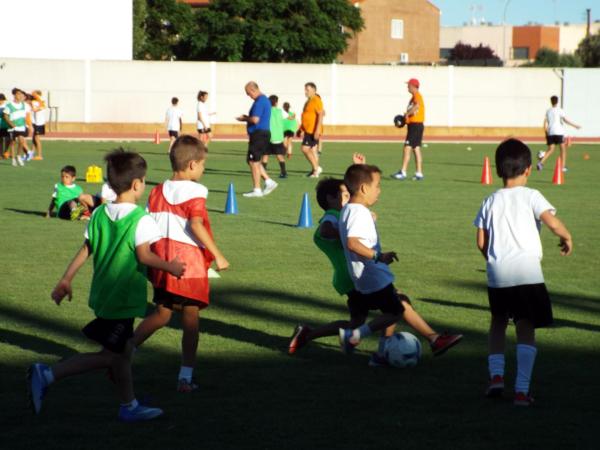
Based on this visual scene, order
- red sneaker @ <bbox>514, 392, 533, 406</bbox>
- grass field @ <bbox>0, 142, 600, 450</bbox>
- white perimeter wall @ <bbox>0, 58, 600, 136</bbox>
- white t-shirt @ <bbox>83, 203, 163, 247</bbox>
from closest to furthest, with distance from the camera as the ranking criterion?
grass field @ <bbox>0, 142, 600, 450</bbox>, white t-shirt @ <bbox>83, 203, 163, 247</bbox>, red sneaker @ <bbox>514, 392, 533, 406</bbox>, white perimeter wall @ <bbox>0, 58, 600, 136</bbox>

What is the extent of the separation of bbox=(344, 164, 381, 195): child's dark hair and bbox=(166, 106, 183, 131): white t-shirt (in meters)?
26.6

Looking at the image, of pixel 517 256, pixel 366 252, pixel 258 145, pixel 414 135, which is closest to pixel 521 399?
pixel 517 256

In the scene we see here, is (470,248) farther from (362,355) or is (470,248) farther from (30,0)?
(30,0)

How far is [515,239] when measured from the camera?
6.70 meters

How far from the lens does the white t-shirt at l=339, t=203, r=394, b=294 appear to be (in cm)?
737

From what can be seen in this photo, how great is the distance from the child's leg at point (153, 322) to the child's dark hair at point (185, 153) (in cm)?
90

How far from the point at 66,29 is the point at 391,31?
5591 centimetres

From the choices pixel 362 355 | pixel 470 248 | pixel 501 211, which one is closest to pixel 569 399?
pixel 501 211

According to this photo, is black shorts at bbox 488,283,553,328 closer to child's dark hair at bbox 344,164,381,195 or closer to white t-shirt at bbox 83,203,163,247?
child's dark hair at bbox 344,164,381,195

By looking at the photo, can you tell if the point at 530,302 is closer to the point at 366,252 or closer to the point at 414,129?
the point at 366,252

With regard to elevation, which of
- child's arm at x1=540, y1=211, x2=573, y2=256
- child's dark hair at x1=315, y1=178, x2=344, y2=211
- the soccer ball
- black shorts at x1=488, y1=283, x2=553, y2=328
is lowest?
the soccer ball

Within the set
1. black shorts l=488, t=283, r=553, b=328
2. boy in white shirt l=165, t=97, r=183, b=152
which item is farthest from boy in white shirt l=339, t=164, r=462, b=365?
boy in white shirt l=165, t=97, r=183, b=152

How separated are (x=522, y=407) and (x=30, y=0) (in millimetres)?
52184

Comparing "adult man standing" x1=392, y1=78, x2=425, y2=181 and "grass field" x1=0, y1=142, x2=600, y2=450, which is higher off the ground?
"adult man standing" x1=392, y1=78, x2=425, y2=181
